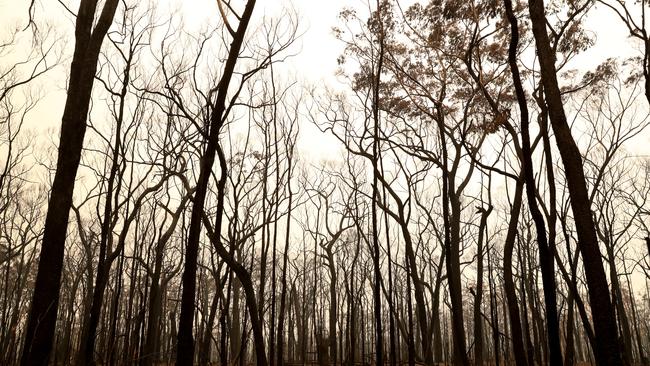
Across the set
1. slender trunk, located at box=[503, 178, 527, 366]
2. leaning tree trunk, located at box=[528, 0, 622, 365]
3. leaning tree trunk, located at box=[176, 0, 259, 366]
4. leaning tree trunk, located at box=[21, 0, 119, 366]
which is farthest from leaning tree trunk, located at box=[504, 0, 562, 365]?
leaning tree trunk, located at box=[21, 0, 119, 366]

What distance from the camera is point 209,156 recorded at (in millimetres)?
4008

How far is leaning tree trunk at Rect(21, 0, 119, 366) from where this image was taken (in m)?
3.05

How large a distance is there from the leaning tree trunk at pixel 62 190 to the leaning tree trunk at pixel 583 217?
14.1 ft

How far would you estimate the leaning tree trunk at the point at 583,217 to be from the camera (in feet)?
12.3

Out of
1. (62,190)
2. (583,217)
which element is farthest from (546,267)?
(62,190)

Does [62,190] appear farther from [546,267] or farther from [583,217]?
[583,217]

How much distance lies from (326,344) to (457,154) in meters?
7.98

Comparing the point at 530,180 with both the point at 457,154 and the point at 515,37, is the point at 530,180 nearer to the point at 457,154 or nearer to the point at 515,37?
the point at 515,37

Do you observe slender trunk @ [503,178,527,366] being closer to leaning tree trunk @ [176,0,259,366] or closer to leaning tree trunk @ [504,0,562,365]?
leaning tree trunk @ [504,0,562,365]

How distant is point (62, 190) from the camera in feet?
10.9

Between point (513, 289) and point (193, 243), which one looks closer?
point (193, 243)

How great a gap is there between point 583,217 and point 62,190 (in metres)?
4.55

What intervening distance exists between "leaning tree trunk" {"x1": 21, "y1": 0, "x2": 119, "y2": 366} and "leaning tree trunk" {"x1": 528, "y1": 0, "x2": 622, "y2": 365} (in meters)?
4.30

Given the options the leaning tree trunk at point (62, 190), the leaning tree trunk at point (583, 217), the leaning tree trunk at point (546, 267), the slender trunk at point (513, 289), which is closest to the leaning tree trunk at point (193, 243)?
the leaning tree trunk at point (62, 190)
